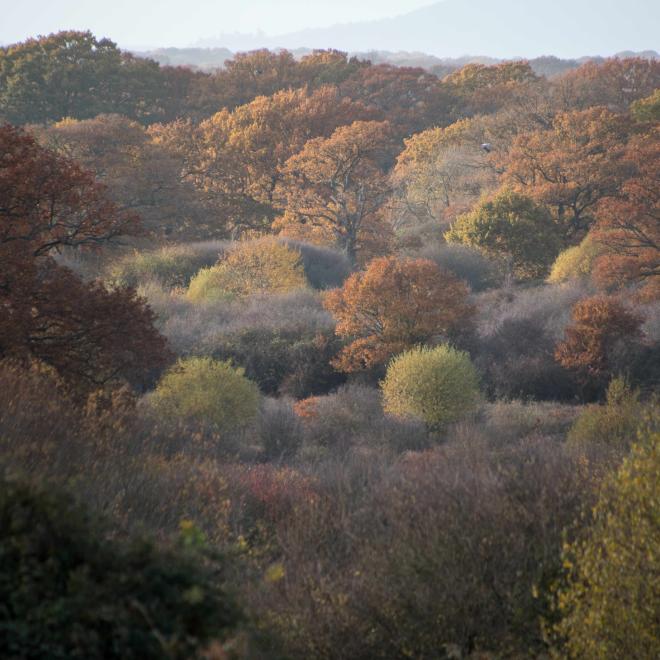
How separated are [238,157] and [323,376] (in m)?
23.0

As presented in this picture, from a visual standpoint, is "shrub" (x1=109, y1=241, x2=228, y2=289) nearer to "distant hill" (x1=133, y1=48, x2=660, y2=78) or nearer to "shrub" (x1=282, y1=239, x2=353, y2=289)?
"shrub" (x1=282, y1=239, x2=353, y2=289)

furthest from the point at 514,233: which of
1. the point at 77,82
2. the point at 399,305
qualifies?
the point at 77,82

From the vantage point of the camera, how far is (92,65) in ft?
184

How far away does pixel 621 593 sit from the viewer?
21.4ft

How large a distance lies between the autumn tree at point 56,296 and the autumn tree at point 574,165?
2575cm

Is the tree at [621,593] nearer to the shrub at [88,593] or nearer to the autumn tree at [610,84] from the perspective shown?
the shrub at [88,593]

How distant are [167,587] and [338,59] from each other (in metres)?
68.7

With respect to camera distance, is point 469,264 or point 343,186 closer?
point 469,264

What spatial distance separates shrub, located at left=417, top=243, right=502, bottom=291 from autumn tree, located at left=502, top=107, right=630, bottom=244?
11.6 ft

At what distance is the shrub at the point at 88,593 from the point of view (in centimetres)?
424

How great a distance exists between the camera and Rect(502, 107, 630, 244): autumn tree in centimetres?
3678

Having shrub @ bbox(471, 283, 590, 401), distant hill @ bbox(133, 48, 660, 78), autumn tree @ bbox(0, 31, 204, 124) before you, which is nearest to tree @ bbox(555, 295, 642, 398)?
shrub @ bbox(471, 283, 590, 401)

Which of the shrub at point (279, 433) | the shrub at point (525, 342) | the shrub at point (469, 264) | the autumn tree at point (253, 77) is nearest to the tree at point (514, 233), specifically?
the shrub at point (469, 264)

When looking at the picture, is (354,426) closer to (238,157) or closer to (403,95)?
(238,157)
